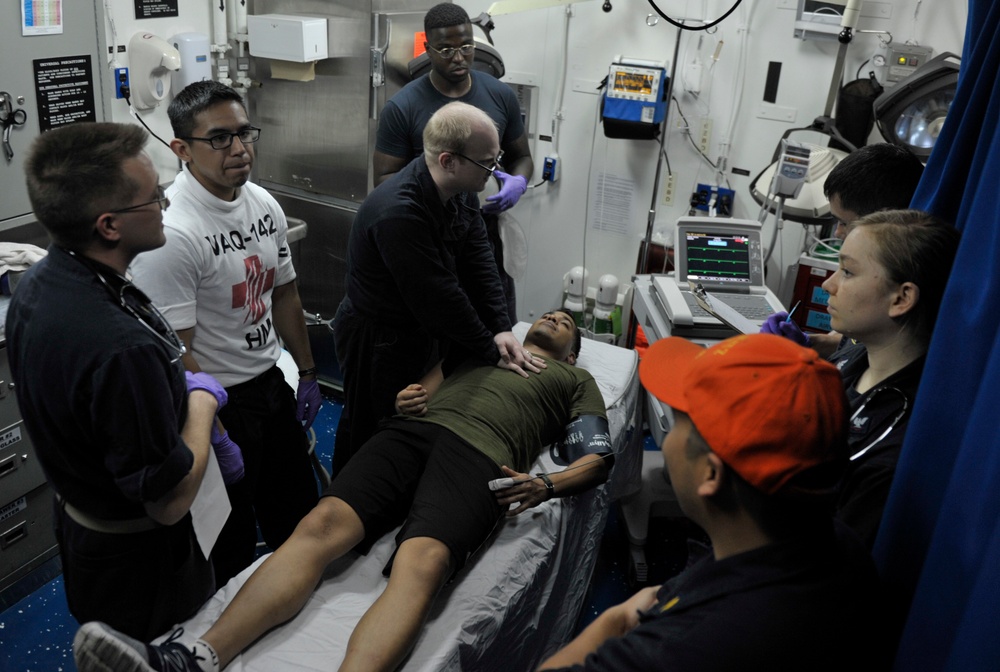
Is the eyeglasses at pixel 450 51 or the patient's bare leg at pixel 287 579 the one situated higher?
the eyeglasses at pixel 450 51

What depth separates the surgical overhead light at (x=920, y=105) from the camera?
270 centimetres

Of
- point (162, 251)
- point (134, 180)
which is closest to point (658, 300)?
point (162, 251)

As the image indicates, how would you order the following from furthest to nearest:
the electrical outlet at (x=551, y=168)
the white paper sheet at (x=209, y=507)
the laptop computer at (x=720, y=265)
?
the electrical outlet at (x=551, y=168) → the laptop computer at (x=720, y=265) → the white paper sheet at (x=209, y=507)

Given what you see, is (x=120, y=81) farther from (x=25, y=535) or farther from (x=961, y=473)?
(x=961, y=473)

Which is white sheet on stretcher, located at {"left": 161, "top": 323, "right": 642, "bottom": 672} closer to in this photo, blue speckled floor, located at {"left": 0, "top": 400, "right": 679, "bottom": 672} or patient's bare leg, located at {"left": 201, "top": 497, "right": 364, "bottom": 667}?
patient's bare leg, located at {"left": 201, "top": 497, "right": 364, "bottom": 667}

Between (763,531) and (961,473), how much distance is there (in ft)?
0.81

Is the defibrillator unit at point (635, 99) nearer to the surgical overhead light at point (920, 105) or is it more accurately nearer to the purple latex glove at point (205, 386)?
the surgical overhead light at point (920, 105)

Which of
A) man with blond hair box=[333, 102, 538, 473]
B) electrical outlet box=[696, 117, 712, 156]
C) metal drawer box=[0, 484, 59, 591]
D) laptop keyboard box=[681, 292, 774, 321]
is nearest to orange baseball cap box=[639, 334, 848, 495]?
man with blond hair box=[333, 102, 538, 473]

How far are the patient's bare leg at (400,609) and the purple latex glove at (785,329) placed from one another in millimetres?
1084

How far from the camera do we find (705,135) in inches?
147

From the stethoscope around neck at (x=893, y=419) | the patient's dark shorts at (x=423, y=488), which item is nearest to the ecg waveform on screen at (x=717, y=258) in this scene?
the patient's dark shorts at (x=423, y=488)

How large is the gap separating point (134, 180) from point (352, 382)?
1206mm

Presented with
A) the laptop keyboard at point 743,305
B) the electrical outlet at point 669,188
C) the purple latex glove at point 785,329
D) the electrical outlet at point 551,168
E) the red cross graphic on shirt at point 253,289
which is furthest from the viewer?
the electrical outlet at point 551,168

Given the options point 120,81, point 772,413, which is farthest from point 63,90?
point 772,413
